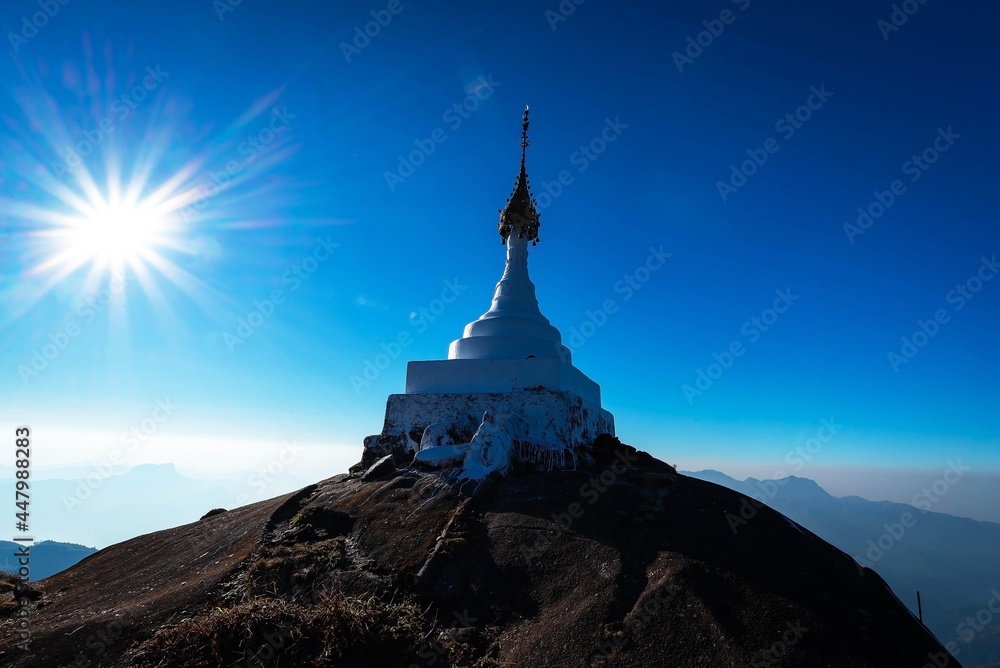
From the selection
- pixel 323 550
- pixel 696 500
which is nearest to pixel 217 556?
pixel 323 550

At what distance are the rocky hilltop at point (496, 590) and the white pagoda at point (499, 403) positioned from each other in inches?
47.1

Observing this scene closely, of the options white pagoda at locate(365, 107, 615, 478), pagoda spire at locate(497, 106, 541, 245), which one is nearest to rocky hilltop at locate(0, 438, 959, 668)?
white pagoda at locate(365, 107, 615, 478)

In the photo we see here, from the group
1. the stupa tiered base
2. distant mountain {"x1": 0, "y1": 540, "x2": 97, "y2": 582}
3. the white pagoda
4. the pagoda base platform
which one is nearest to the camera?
the white pagoda

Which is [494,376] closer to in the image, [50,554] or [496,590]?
[496,590]

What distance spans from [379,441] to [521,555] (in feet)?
26.1

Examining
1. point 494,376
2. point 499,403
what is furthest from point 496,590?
point 494,376

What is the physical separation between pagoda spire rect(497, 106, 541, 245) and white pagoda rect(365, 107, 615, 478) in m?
2.87

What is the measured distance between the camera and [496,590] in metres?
8.52

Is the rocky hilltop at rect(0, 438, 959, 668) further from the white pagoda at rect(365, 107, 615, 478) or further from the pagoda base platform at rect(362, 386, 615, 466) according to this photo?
the pagoda base platform at rect(362, 386, 615, 466)

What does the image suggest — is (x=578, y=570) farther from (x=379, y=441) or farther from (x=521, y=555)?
(x=379, y=441)

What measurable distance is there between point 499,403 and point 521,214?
882 centimetres

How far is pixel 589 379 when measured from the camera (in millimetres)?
18297

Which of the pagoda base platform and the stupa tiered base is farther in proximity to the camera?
the stupa tiered base

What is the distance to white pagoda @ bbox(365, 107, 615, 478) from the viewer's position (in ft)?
43.4
